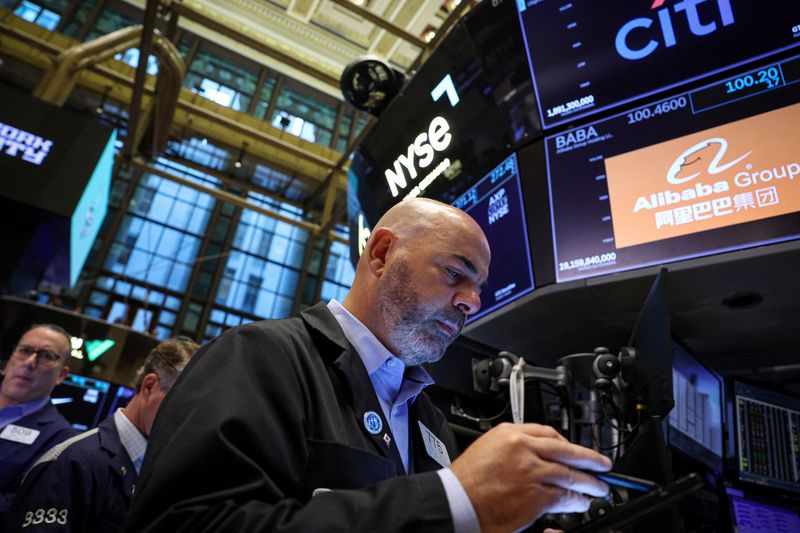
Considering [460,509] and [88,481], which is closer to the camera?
[460,509]

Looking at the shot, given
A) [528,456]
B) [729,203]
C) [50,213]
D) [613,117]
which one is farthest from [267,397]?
[50,213]

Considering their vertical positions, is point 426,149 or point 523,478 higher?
point 426,149

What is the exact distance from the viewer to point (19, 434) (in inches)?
115

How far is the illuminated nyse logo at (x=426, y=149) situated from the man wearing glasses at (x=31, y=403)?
7.80 feet

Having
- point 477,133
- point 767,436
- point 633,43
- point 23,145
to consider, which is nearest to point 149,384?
point 477,133

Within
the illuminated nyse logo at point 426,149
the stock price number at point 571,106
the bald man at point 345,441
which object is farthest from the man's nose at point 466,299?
the illuminated nyse logo at point 426,149

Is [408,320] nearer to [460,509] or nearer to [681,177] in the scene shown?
[460,509]

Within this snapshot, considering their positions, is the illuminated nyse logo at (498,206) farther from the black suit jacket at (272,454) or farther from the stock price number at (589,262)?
the black suit jacket at (272,454)

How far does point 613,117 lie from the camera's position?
2934 mm

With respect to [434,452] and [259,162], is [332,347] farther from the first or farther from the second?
[259,162]

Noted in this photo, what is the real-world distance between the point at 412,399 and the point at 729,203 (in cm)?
179

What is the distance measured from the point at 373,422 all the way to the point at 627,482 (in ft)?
1.79

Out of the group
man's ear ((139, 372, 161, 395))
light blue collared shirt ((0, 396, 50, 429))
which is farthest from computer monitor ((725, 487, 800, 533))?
light blue collared shirt ((0, 396, 50, 429))

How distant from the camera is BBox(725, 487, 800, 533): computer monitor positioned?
8.82 ft
